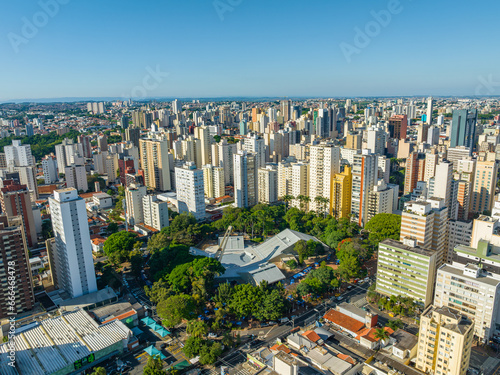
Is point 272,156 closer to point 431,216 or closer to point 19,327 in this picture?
point 431,216

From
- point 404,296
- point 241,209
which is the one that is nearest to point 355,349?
point 404,296

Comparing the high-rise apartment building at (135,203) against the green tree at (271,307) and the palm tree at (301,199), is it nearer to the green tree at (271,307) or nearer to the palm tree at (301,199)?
the palm tree at (301,199)

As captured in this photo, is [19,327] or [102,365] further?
[19,327]

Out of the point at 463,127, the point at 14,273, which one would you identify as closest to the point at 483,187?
the point at 463,127

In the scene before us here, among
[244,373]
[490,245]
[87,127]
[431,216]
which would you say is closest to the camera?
[244,373]

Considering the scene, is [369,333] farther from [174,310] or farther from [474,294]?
[174,310]

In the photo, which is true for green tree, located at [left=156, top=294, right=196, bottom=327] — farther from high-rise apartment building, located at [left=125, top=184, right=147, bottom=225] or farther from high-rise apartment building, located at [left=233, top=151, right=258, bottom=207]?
high-rise apartment building, located at [left=233, top=151, right=258, bottom=207]
